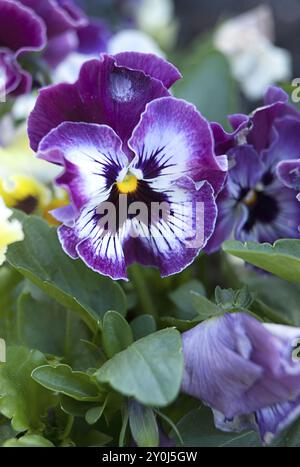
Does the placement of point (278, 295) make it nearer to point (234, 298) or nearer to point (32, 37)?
point (234, 298)

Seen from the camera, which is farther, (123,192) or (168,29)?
(168,29)

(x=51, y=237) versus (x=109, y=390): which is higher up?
(x=51, y=237)

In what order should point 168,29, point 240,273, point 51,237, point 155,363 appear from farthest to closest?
point 168,29 < point 240,273 < point 51,237 < point 155,363

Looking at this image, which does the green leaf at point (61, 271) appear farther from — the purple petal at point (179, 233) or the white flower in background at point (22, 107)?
the white flower in background at point (22, 107)

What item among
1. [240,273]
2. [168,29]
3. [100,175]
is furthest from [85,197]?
[168,29]

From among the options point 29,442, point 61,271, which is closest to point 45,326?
point 61,271
